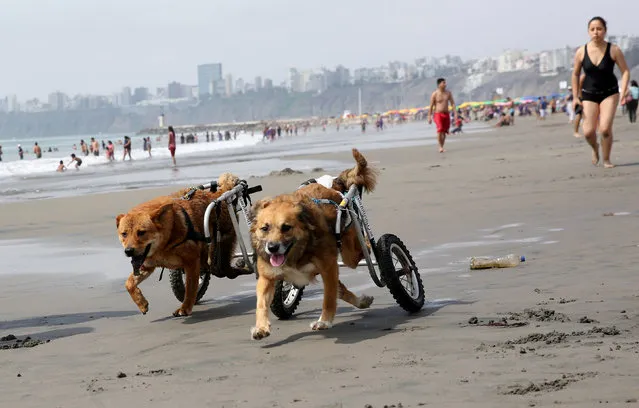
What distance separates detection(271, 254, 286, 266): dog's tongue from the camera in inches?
224

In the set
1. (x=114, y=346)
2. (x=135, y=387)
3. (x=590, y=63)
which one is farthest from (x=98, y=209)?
(x=135, y=387)

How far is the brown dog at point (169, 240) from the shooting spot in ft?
22.5

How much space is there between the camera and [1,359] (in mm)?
5891

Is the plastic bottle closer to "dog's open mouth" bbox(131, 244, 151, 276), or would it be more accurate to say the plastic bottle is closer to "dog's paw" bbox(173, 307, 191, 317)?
"dog's paw" bbox(173, 307, 191, 317)

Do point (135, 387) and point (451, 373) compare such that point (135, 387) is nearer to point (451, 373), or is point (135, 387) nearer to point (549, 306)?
point (451, 373)

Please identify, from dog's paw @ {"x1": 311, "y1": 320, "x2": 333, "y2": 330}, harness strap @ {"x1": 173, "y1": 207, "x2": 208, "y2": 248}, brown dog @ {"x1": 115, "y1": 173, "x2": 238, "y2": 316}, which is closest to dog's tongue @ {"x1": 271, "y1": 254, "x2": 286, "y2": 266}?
dog's paw @ {"x1": 311, "y1": 320, "x2": 333, "y2": 330}

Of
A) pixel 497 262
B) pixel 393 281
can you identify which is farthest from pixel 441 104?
pixel 393 281

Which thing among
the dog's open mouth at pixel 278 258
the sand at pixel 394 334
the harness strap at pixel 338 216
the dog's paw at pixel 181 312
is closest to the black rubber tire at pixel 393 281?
the sand at pixel 394 334

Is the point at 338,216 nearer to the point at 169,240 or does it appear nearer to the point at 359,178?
the point at 359,178

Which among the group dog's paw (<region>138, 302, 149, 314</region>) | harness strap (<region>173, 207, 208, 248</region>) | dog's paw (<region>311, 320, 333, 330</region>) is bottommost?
dog's paw (<region>138, 302, 149, 314</region>)

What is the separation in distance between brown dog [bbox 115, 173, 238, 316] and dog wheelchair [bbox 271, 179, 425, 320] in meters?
0.80

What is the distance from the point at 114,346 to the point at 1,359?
0.68 metres

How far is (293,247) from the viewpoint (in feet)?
18.9

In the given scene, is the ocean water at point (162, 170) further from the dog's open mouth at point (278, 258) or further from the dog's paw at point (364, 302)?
the dog's open mouth at point (278, 258)
